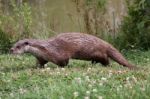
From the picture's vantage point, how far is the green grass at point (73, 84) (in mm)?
5758

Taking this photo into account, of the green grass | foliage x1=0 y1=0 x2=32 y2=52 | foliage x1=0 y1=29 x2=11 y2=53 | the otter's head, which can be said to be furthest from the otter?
foliage x1=0 y1=0 x2=32 y2=52

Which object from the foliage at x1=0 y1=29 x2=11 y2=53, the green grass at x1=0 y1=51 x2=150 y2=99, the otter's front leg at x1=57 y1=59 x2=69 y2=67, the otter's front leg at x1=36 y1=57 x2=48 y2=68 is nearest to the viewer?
the green grass at x1=0 y1=51 x2=150 y2=99

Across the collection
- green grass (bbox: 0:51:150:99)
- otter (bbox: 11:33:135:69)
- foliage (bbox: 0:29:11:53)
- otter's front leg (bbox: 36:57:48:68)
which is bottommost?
foliage (bbox: 0:29:11:53)

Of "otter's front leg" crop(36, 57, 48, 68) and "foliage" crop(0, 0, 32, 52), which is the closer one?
"otter's front leg" crop(36, 57, 48, 68)

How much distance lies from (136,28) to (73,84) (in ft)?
21.4

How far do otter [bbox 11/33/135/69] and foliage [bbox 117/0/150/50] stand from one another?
3158 mm

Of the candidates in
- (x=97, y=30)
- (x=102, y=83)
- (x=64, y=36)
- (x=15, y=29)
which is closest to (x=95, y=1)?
(x=97, y=30)

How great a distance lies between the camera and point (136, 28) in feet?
40.9

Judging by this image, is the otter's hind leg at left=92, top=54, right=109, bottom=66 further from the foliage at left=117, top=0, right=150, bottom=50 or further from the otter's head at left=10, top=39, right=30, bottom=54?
the foliage at left=117, top=0, right=150, bottom=50

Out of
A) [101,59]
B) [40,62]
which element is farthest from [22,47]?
[101,59]

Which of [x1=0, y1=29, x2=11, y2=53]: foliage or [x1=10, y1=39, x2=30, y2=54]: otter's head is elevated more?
[x1=10, y1=39, x2=30, y2=54]: otter's head

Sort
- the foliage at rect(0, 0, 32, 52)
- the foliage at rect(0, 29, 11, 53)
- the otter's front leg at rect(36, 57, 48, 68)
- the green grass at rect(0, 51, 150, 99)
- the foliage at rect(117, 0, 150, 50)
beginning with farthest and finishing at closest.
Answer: the foliage at rect(0, 0, 32, 52) → the foliage at rect(0, 29, 11, 53) → the foliage at rect(117, 0, 150, 50) → the otter's front leg at rect(36, 57, 48, 68) → the green grass at rect(0, 51, 150, 99)

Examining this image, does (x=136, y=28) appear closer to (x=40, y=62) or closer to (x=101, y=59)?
(x=101, y=59)

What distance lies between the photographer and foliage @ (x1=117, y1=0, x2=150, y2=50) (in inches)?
486
